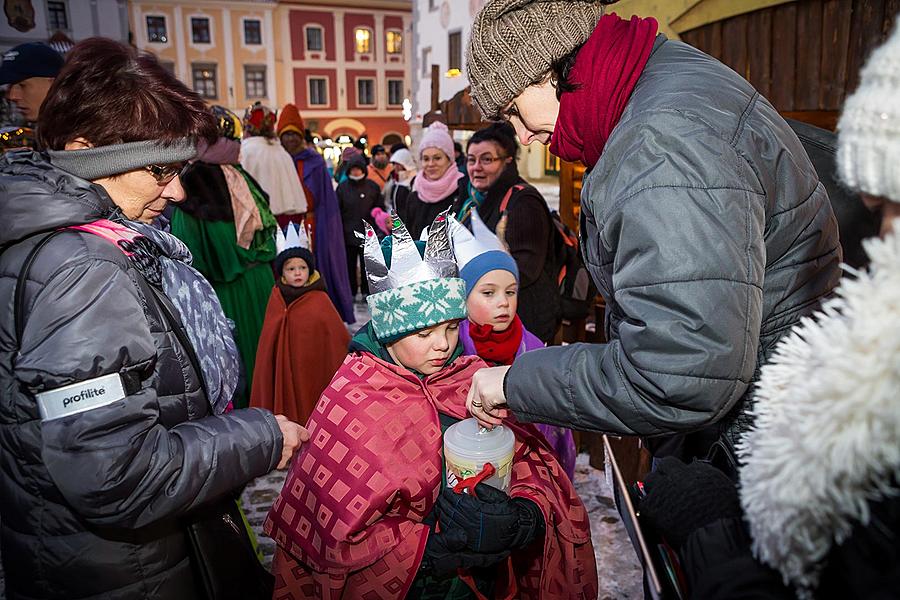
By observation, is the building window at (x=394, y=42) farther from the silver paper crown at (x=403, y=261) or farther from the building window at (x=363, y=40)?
the silver paper crown at (x=403, y=261)

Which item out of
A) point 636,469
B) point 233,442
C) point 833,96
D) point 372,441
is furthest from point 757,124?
point 636,469

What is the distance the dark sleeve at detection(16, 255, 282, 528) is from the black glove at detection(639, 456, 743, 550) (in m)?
1.05

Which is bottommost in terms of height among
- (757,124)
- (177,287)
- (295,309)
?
(295,309)

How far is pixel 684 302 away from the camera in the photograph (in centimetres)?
117

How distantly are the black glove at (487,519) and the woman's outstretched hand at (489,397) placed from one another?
0.73 ft

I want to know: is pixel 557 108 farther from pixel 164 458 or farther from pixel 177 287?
pixel 164 458

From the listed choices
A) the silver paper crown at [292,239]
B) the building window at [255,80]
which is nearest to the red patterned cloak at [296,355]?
the silver paper crown at [292,239]

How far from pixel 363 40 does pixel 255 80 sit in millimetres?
6891

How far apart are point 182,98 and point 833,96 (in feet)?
11.1

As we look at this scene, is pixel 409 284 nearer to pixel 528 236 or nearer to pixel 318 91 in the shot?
pixel 528 236

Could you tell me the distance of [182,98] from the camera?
5.76 feet

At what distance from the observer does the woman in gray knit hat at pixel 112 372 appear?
1348 mm

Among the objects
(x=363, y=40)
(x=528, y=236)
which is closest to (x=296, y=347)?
(x=528, y=236)

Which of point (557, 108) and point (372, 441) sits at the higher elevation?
point (557, 108)
